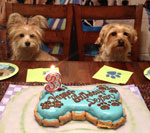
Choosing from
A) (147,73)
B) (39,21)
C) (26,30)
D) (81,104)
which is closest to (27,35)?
(26,30)

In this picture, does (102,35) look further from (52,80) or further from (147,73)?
(52,80)

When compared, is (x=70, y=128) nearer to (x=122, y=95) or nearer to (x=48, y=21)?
(x=122, y=95)

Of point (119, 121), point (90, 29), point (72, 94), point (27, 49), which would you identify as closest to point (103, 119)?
point (119, 121)

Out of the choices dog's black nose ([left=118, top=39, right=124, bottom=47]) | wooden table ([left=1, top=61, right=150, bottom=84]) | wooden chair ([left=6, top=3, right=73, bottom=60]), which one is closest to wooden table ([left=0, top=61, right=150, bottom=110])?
wooden table ([left=1, top=61, right=150, bottom=84])

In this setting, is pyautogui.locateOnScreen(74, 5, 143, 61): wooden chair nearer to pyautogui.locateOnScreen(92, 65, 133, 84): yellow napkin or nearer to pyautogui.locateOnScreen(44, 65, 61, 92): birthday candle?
pyautogui.locateOnScreen(92, 65, 133, 84): yellow napkin

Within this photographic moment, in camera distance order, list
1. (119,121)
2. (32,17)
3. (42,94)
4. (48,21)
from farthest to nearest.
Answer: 1. (48,21)
2. (32,17)
3. (42,94)
4. (119,121)

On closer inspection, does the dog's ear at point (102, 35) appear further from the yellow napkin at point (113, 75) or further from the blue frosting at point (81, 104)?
the blue frosting at point (81, 104)
